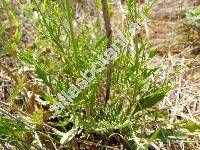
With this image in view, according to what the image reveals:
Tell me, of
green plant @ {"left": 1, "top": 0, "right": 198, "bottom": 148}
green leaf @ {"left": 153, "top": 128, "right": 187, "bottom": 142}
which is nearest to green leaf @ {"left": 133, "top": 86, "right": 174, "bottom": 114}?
green plant @ {"left": 1, "top": 0, "right": 198, "bottom": 148}

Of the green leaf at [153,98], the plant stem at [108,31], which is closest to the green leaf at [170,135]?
the green leaf at [153,98]

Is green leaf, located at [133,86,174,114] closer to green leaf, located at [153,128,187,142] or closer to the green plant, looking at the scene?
the green plant

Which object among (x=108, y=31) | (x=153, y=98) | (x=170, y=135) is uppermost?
(x=108, y=31)


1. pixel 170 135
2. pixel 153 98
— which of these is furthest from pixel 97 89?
pixel 170 135

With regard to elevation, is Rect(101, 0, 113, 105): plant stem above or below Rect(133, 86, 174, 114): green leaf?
above

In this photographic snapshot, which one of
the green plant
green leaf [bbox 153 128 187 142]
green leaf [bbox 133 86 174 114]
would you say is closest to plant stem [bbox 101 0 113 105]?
the green plant

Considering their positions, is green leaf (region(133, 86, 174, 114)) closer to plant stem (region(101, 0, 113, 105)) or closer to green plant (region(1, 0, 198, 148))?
green plant (region(1, 0, 198, 148))

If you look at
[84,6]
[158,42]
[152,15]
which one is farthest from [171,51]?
[84,6]

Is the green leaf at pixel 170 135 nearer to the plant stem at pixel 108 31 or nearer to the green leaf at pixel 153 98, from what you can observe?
the green leaf at pixel 153 98

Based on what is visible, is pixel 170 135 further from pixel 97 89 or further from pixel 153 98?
Answer: pixel 97 89

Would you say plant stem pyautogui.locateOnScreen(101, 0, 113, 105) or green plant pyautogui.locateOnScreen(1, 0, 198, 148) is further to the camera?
green plant pyautogui.locateOnScreen(1, 0, 198, 148)

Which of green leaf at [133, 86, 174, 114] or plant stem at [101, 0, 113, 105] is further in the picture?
green leaf at [133, 86, 174, 114]

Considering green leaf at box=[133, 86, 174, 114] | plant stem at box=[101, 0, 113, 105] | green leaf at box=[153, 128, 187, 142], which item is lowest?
green leaf at box=[153, 128, 187, 142]
